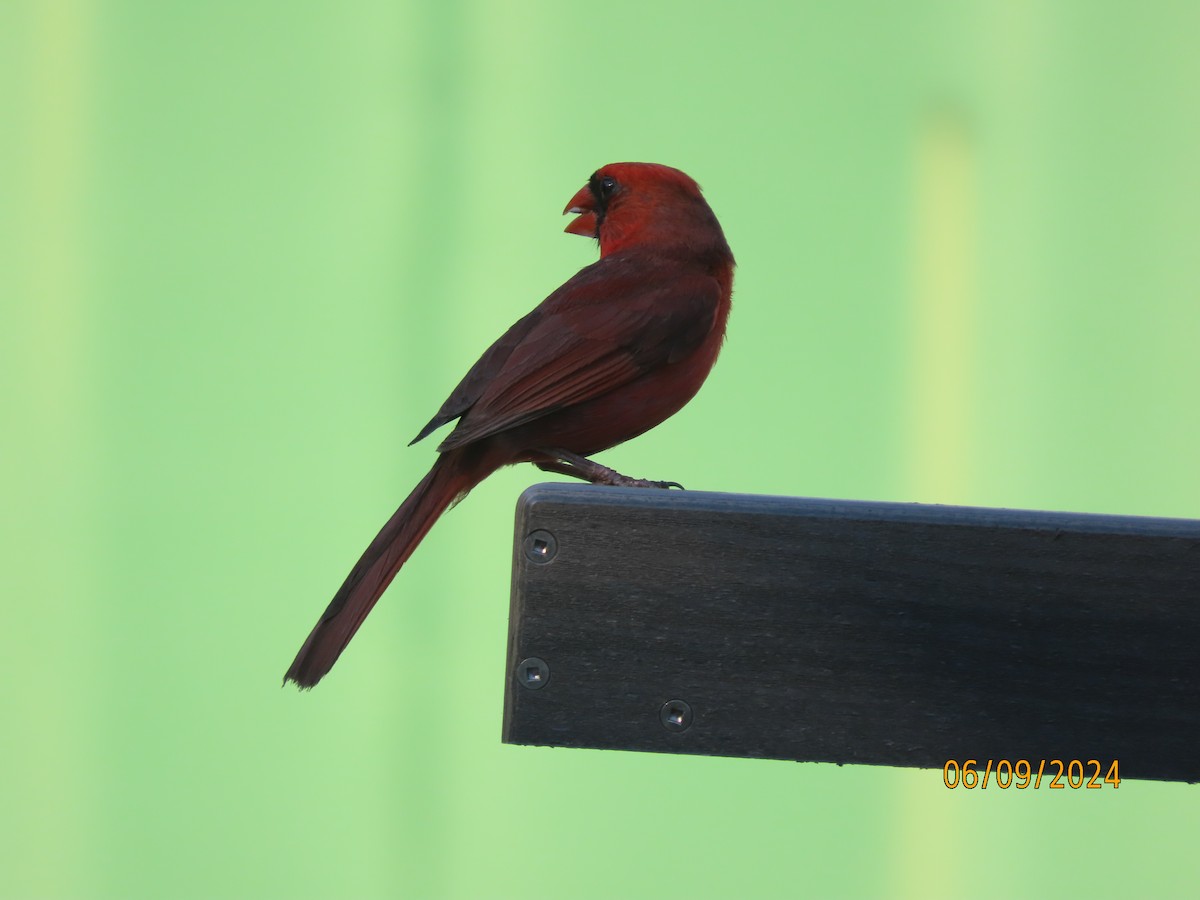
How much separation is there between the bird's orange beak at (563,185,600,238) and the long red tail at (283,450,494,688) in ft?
1.71

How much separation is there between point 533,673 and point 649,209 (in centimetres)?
103

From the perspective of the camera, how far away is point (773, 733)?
1156 mm

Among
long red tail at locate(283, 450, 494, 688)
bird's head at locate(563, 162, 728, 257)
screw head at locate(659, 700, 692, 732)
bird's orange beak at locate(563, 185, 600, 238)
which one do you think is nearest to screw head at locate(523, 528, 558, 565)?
screw head at locate(659, 700, 692, 732)

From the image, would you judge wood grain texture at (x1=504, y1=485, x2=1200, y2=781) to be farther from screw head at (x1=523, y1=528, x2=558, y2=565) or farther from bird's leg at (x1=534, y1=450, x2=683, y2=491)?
bird's leg at (x1=534, y1=450, x2=683, y2=491)

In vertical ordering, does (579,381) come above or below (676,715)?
above

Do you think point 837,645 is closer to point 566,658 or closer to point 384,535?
point 566,658

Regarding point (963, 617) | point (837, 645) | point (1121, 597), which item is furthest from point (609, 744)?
point (1121, 597)

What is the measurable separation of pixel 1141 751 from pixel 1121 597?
0.14 metres

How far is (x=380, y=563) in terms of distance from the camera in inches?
61.5

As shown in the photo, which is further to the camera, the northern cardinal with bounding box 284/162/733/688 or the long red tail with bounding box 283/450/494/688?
the northern cardinal with bounding box 284/162/733/688

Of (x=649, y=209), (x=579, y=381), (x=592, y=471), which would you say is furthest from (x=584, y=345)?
(x=649, y=209)

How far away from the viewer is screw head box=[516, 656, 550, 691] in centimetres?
114

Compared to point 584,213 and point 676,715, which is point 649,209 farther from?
point 676,715

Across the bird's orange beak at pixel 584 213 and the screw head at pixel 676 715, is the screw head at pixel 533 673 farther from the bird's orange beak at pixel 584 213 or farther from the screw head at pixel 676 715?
the bird's orange beak at pixel 584 213
